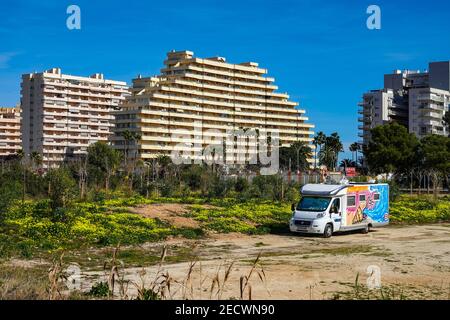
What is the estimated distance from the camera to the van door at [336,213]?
27000 millimetres

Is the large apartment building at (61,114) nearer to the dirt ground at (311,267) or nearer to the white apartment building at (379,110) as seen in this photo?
the white apartment building at (379,110)

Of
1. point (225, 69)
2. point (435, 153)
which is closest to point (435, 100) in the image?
point (225, 69)

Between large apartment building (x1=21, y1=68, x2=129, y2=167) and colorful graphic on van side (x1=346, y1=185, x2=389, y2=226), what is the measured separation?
339ft

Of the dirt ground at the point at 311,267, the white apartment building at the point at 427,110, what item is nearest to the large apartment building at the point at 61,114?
the white apartment building at the point at 427,110

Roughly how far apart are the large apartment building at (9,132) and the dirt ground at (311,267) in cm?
13119

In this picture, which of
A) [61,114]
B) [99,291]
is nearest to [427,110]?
[61,114]

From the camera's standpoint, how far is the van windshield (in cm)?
2694

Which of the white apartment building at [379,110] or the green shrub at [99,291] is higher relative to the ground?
the white apartment building at [379,110]

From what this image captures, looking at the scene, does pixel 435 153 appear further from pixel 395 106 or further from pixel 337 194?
pixel 395 106

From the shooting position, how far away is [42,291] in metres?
9.29

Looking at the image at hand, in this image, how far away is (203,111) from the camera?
130625 mm

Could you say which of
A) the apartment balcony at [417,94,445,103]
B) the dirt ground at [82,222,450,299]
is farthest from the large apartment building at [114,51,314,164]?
the dirt ground at [82,222,450,299]

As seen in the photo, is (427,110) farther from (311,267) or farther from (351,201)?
(311,267)

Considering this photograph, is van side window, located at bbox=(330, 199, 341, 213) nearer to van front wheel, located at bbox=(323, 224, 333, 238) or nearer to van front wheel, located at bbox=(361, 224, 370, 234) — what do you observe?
van front wheel, located at bbox=(323, 224, 333, 238)
